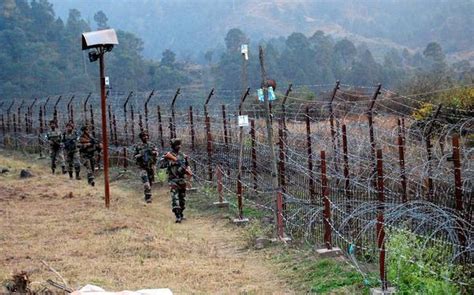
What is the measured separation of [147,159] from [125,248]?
4916mm

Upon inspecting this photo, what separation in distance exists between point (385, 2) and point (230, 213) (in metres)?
116

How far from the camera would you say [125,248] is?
29.7ft

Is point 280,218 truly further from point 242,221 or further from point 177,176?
point 177,176

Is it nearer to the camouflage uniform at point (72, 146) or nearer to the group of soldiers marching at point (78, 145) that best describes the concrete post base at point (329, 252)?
the group of soldiers marching at point (78, 145)

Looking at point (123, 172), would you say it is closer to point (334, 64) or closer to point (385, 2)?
point (334, 64)

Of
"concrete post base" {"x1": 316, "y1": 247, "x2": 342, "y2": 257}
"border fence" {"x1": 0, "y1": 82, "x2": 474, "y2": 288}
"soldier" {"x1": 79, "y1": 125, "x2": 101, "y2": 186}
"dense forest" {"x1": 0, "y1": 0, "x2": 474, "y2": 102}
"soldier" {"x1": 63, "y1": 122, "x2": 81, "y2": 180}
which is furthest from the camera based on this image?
"dense forest" {"x1": 0, "y1": 0, "x2": 474, "y2": 102}

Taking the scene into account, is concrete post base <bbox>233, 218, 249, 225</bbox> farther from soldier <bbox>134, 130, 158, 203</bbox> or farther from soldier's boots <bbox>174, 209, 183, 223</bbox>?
soldier <bbox>134, 130, 158, 203</bbox>

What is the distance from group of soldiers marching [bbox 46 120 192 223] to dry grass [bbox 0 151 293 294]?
1.41 feet

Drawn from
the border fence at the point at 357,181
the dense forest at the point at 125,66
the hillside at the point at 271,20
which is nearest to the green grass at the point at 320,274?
the border fence at the point at 357,181

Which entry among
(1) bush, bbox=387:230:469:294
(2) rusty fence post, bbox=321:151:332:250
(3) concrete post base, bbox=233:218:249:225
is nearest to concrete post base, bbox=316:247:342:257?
(2) rusty fence post, bbox=321:151:332:250

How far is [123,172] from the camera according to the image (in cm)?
1817

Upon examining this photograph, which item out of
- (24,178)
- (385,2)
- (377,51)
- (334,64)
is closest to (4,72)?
(334,64)

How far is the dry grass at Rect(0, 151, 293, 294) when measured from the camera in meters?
7.62

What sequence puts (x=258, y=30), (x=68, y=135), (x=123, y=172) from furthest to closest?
1. (x=258, y=30)
2. (x=123, y=172)
3. (x=68, y=135)
